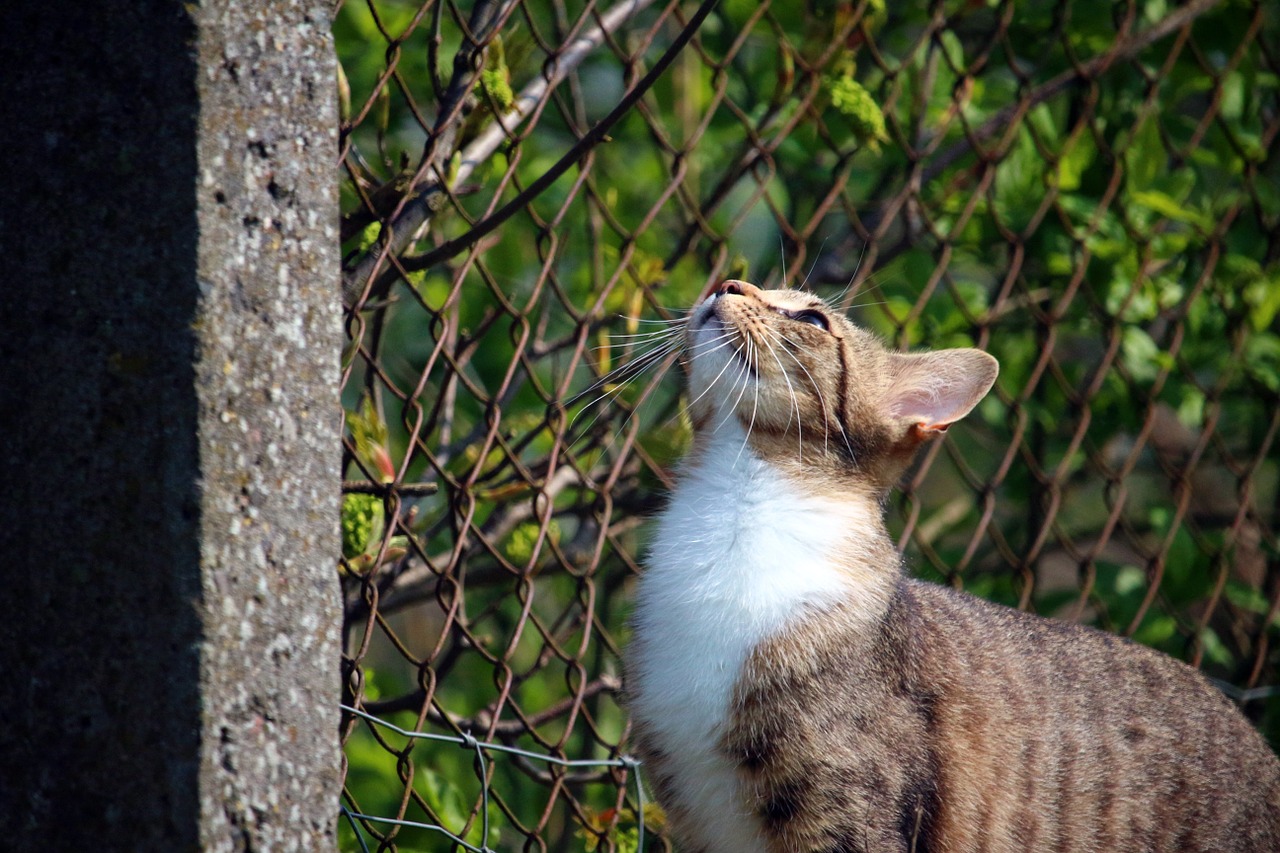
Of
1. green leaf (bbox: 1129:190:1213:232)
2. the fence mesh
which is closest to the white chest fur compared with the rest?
the fence mesh

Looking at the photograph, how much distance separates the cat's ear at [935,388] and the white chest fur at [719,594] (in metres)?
0.21

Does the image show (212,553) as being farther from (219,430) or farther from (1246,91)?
(1246,91)

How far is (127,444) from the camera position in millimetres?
1354

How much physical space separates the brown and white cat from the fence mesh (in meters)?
0.25

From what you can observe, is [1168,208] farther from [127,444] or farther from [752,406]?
[127,444]

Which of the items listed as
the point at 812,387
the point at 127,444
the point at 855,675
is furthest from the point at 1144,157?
the point at 127,444

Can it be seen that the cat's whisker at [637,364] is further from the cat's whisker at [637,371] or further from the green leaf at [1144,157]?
the green leaf at [1144,157]

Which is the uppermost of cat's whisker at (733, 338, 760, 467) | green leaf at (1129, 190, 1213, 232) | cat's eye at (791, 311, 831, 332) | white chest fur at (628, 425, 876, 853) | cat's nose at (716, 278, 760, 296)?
green leaf at (1129, 190, 1213, 232)

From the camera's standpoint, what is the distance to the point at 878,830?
191cm

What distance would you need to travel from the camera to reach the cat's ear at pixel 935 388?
2260 millimetres

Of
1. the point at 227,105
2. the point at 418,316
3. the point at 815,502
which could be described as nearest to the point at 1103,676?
the point at 815,502

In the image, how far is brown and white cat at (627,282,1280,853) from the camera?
6.45 feet

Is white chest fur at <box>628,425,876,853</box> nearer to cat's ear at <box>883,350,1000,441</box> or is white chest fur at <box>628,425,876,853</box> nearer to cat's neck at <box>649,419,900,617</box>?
cat's neck at <box>649,419,900,617</box>

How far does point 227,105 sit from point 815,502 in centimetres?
124
